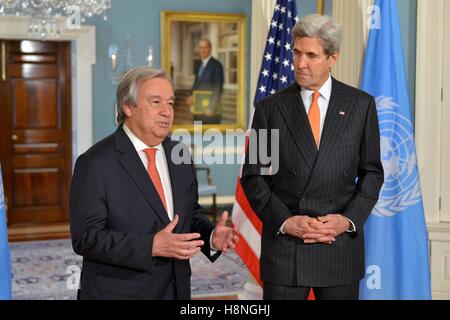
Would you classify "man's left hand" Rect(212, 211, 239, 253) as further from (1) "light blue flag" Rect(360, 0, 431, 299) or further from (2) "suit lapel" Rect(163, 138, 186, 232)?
(1) "light blue flag" Rect(360, 0, 431, 299)

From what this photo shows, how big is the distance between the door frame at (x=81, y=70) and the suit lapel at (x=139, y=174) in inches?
259

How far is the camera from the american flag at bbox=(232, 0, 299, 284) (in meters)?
4.18

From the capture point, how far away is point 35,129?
29.8ft

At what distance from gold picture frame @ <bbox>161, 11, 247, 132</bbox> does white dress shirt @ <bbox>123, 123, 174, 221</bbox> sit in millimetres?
6907

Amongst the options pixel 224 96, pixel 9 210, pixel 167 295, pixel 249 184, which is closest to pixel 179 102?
pixel 224 96

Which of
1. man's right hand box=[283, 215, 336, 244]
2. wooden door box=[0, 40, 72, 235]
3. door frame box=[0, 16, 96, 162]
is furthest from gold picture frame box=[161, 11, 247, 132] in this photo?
man's right hand box=[283, 215, 336, 244]

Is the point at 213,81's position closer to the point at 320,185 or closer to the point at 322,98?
the point at 322,98

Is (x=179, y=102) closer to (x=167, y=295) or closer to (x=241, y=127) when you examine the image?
(x=241, y=127)

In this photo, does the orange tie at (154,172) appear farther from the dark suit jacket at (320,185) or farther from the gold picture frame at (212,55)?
the gold picture frame at (212,55)

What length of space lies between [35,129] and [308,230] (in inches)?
276

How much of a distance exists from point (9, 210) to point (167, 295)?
7167 millimetres

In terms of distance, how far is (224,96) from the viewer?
9.64 m

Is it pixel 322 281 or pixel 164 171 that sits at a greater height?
pixel 164 171

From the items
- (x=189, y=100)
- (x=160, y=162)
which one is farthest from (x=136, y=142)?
(x=189, y=100)
